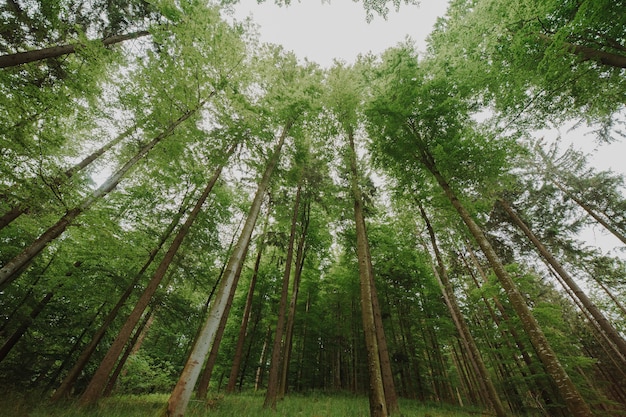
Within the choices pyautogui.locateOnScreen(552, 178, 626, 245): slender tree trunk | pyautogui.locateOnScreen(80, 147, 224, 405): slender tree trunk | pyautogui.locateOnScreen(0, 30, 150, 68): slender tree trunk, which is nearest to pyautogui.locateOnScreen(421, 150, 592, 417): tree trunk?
pyautogui.locateOnScreen(80, 147, 224, 405): slender tree trunk

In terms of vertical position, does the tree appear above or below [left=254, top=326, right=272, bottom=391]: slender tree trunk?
above

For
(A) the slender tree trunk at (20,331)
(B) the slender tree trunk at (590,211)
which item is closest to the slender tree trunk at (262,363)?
(A) the slender tree trunk at (20,331)

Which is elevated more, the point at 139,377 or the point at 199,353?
the point at 139,377

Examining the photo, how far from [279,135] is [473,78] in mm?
7213

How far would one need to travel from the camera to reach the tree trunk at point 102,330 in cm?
802

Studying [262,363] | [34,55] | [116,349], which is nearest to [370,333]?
[116,349]

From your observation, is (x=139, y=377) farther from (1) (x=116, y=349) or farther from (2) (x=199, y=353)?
(2) (x=199, y=353)

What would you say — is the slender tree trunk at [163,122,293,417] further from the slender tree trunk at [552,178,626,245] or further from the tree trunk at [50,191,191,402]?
the slender tree trunk at [552,178,626,245]

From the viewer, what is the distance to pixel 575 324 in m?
23.6

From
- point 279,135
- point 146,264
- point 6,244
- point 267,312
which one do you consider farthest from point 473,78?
point 267,312

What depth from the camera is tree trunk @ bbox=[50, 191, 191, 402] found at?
802 cm

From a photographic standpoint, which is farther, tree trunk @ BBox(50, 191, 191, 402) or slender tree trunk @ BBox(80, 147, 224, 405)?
tree trunk @ BBox(50, 191, 191, 402)

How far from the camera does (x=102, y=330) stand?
9.09 meters

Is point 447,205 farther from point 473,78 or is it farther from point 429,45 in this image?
point 429,45
